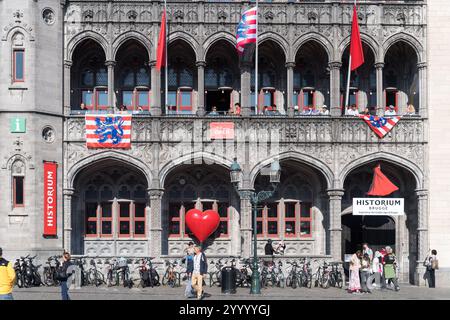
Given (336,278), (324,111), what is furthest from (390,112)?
(336,278)

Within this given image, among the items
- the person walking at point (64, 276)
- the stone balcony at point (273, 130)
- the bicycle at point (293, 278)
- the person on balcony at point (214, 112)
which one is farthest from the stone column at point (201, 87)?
the person walking at point (64, 276)

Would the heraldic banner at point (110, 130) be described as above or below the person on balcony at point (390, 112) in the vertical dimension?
below

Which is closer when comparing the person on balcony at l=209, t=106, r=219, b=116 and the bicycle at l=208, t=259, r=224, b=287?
the bicycle at l=208, t=259, r=224, b=287

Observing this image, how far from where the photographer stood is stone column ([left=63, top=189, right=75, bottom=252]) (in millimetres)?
35938

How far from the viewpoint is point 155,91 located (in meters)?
37.1

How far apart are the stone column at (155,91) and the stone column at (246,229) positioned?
5.47 metres

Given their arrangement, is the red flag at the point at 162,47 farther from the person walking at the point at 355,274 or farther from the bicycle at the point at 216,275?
the person walking at the point at 355,274

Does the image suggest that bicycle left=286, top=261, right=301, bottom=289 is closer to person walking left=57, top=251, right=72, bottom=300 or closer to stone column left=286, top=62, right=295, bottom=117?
stone column left=286, top=62, right=295, bottom=117

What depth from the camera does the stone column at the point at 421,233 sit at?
Answer: 36781 mm

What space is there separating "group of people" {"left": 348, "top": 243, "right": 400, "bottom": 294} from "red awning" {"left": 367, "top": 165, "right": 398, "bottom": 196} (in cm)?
250

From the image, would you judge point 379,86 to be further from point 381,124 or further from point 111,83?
point 111,83

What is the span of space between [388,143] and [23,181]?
1567 cm

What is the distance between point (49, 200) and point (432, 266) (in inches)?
640

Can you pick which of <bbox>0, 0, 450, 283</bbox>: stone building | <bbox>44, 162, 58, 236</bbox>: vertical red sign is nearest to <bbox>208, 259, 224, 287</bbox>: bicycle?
<bbox>0, 0, 450, 283</bbox>: stone building
